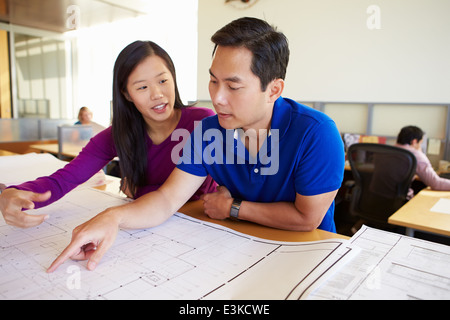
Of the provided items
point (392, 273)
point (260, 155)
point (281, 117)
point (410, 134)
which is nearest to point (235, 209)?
point (260, 155)

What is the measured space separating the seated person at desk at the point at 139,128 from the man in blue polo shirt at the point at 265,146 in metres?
0.17

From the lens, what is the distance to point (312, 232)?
0.86 metres

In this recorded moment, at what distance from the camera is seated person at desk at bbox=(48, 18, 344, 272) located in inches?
34.6

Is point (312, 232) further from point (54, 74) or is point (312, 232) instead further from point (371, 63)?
point (54, 74)

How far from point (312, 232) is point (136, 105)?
79 centimetres

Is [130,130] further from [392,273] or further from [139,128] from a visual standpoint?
[392,273]

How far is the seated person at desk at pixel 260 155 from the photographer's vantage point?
0.88 metres

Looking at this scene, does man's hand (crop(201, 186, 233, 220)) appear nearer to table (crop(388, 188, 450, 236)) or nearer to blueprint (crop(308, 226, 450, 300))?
blueprint (crop(308, 226, 450, 300))

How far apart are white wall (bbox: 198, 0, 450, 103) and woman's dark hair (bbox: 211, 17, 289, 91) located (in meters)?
2.41

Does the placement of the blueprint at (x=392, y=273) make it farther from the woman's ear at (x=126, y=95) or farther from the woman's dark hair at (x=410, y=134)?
the woman's dark hair at (x=410, y=134)

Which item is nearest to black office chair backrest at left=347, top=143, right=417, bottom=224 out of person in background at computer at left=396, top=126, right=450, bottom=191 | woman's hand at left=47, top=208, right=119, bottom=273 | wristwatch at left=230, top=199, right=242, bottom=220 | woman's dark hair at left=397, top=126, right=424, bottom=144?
person in background at computer at left=396, top=126, right=450, bottom=191

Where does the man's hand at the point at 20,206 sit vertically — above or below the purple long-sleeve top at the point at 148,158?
below

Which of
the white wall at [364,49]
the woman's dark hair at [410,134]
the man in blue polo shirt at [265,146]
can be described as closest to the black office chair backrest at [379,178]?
the woman's dark hair at [410,134]
